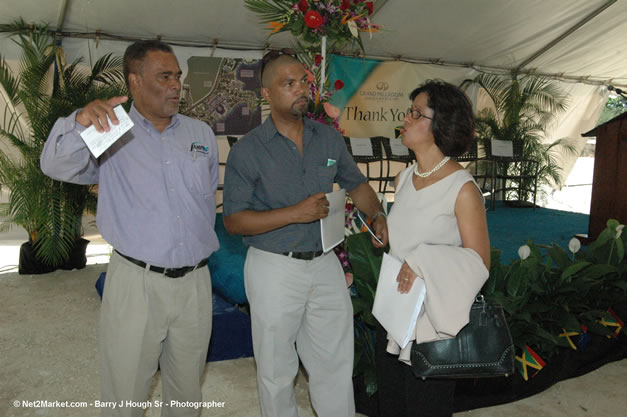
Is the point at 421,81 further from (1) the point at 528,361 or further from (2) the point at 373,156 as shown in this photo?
(1) the point at 528,361

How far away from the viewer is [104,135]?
58.6 inches

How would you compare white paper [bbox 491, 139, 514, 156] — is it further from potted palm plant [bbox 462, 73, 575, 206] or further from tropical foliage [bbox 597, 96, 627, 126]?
tropical foliage [bbox 597, 96, 627, 126]

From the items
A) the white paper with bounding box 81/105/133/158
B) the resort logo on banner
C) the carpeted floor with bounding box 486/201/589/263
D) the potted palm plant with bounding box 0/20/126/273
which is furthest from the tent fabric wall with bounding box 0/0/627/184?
the white paper with bounding box 81/105/133/158

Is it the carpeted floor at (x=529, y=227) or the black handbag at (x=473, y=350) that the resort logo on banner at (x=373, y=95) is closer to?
the carpeted floor at (x=529, y=227)

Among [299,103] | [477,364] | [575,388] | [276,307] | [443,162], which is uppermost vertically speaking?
[299,103]

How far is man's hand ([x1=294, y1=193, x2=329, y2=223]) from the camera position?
6.39 ft

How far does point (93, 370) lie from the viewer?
3.30 m

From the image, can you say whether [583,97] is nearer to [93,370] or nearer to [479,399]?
[479,399]

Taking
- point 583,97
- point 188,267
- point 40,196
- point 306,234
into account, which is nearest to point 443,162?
point 306,234

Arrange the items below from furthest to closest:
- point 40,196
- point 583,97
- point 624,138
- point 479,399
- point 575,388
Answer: point 583,97, point 40,196, point 624,138, point 575,388, point 479,399

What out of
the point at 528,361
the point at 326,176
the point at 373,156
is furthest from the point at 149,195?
the point at 373,156

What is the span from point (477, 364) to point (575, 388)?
5.79 ft

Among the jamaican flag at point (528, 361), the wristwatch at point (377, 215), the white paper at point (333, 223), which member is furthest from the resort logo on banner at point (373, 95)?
the white paper at point (333, 223)

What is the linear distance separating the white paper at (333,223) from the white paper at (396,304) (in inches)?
10.6
